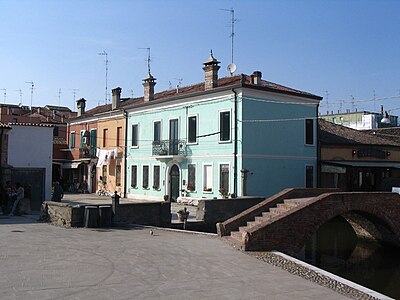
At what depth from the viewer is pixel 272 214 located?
1614cm

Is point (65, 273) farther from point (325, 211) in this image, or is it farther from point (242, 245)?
point (325, 211)

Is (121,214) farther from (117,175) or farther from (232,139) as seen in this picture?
(117,175)

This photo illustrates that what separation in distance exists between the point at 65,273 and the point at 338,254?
36.8 feet

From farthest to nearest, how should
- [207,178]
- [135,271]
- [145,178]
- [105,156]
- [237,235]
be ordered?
[105,156] → [145,178] → [207,178] → [237,235] → [135,271]

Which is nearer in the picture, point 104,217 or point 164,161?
point 104,217

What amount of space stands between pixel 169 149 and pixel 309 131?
8.95 meters

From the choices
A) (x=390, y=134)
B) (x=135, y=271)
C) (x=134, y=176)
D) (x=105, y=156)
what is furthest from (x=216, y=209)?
(x=390, y=134)

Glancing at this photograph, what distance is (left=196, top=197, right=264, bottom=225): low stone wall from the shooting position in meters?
21.2

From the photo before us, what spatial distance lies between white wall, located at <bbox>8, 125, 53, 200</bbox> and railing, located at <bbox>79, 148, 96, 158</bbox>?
16.1 metres

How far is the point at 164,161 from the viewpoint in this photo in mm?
32000

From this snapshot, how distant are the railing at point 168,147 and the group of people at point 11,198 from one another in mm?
11696

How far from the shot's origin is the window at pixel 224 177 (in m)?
27.2

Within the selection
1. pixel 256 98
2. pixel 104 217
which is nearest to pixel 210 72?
pixel 256 98

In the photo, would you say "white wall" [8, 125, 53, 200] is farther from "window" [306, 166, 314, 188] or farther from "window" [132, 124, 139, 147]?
"window" [306, 166, 314, 188]
